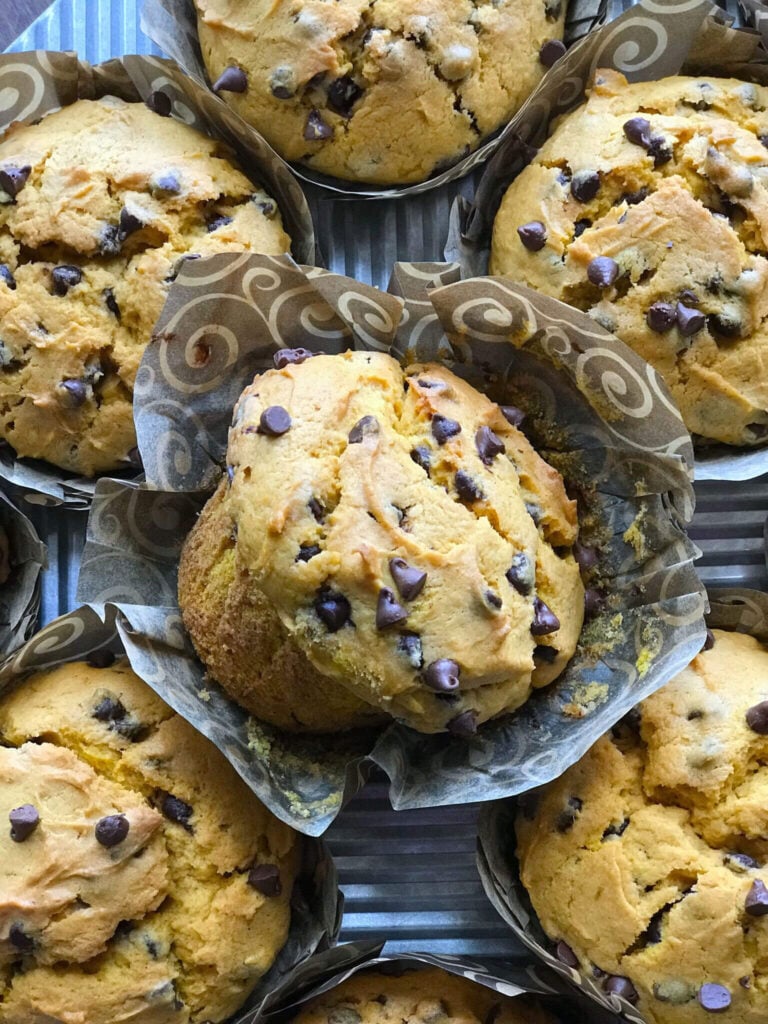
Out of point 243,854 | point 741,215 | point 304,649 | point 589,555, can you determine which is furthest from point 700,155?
point 243,854

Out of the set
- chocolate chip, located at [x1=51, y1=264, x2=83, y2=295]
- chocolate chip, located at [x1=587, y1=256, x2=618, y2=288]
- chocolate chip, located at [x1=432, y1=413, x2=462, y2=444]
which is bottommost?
chocolate chip, located at [x1=432, y1=413, x2=462, y2=444]

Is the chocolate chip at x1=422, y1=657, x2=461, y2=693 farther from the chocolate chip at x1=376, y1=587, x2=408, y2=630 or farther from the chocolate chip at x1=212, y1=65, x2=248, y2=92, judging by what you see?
the chocolate chip at x1=212, y1=65, x2=248, y2=92

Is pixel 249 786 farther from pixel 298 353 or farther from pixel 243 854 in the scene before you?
pixel 298 353

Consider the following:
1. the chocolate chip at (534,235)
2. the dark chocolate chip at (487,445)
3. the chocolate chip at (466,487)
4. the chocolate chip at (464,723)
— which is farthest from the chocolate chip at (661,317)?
the chocolate chip at (464,723)

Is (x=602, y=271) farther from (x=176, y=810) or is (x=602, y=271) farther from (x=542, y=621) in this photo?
(x=176, y=810)

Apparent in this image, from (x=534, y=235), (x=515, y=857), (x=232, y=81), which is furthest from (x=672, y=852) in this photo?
(x=232, y=81)

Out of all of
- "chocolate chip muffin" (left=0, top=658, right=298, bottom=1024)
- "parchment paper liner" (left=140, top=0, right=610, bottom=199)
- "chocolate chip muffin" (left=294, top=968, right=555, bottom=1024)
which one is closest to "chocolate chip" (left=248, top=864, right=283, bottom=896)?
"chocolate chip muffin" (left=0, top=658, right=298, bottom=1024)
